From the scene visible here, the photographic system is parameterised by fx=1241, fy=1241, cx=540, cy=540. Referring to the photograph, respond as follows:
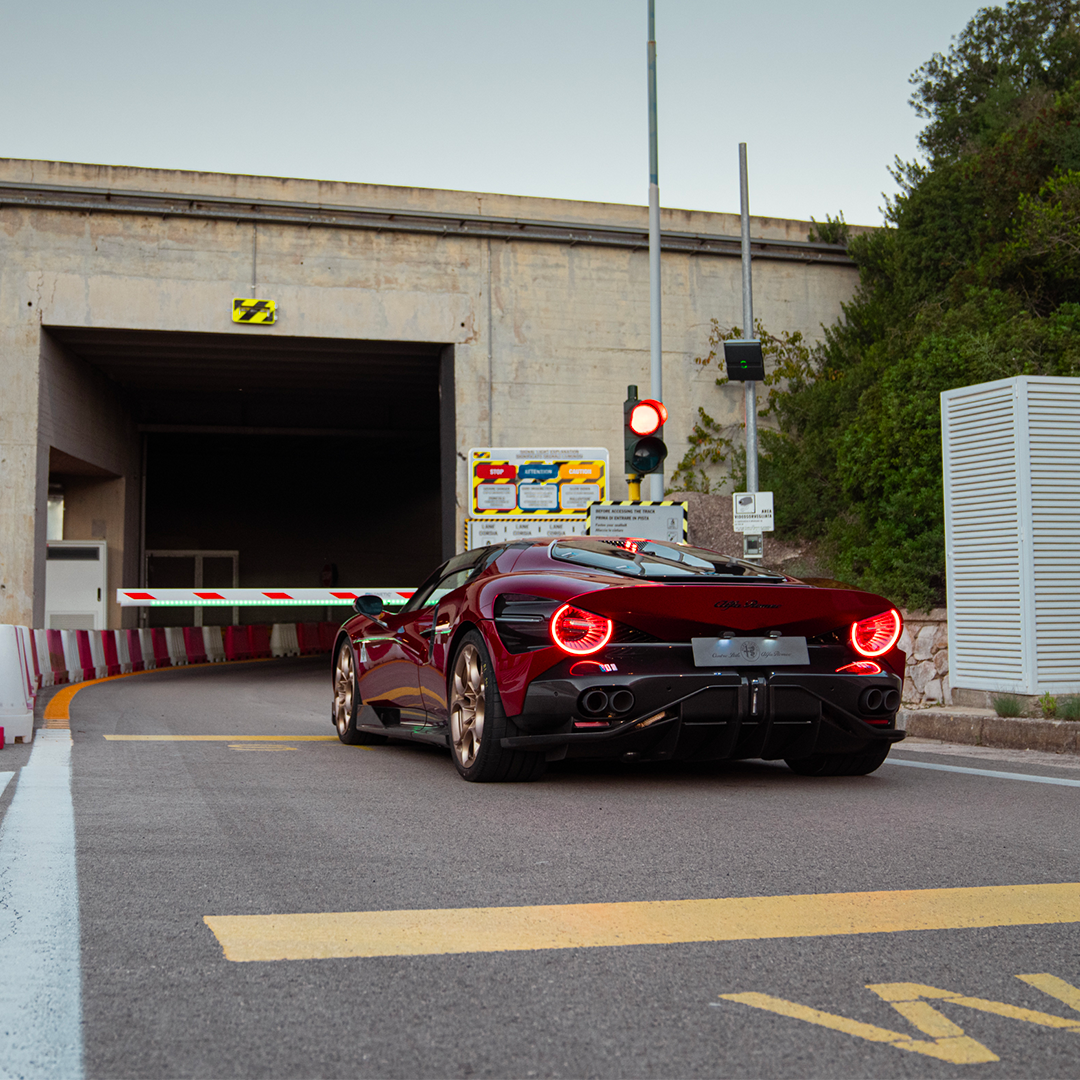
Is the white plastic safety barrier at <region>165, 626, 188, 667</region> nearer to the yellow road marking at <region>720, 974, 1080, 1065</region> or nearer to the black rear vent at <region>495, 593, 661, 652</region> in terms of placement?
the black rear vent at <region>495, 593, 661, 652</region>

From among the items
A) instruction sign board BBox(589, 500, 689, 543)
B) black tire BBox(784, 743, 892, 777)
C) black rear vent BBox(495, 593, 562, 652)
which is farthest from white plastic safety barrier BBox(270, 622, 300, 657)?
black rear vent BBox(495, 593, 562, 652)

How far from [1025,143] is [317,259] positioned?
11.9m

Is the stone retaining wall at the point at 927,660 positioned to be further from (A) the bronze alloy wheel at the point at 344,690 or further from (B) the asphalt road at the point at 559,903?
(A) the bronze alloy wheel at the point at 344,690

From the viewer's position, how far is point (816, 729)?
601 cm

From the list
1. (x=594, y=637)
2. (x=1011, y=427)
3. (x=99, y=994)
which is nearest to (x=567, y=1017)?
(x=99, y=994)

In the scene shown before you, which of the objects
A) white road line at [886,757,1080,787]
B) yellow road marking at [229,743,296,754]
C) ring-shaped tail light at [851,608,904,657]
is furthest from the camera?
yellow road marking at [229,743,296,754]

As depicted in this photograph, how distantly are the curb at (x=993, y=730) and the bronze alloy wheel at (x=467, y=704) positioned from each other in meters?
2.68

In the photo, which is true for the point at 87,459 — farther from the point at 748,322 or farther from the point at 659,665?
the point at 659,665

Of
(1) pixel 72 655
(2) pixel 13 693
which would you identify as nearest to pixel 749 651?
(2) pixel 13 693

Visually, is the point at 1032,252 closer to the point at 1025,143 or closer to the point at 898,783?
the point at 1025,143

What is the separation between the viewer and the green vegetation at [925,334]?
1535 centimetres

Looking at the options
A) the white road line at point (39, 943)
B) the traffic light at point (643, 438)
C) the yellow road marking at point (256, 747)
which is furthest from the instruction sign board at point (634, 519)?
the white road line at point (39, 943)

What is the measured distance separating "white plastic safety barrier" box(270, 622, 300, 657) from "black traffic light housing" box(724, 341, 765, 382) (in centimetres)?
1658

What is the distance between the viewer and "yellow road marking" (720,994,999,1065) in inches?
92.8
